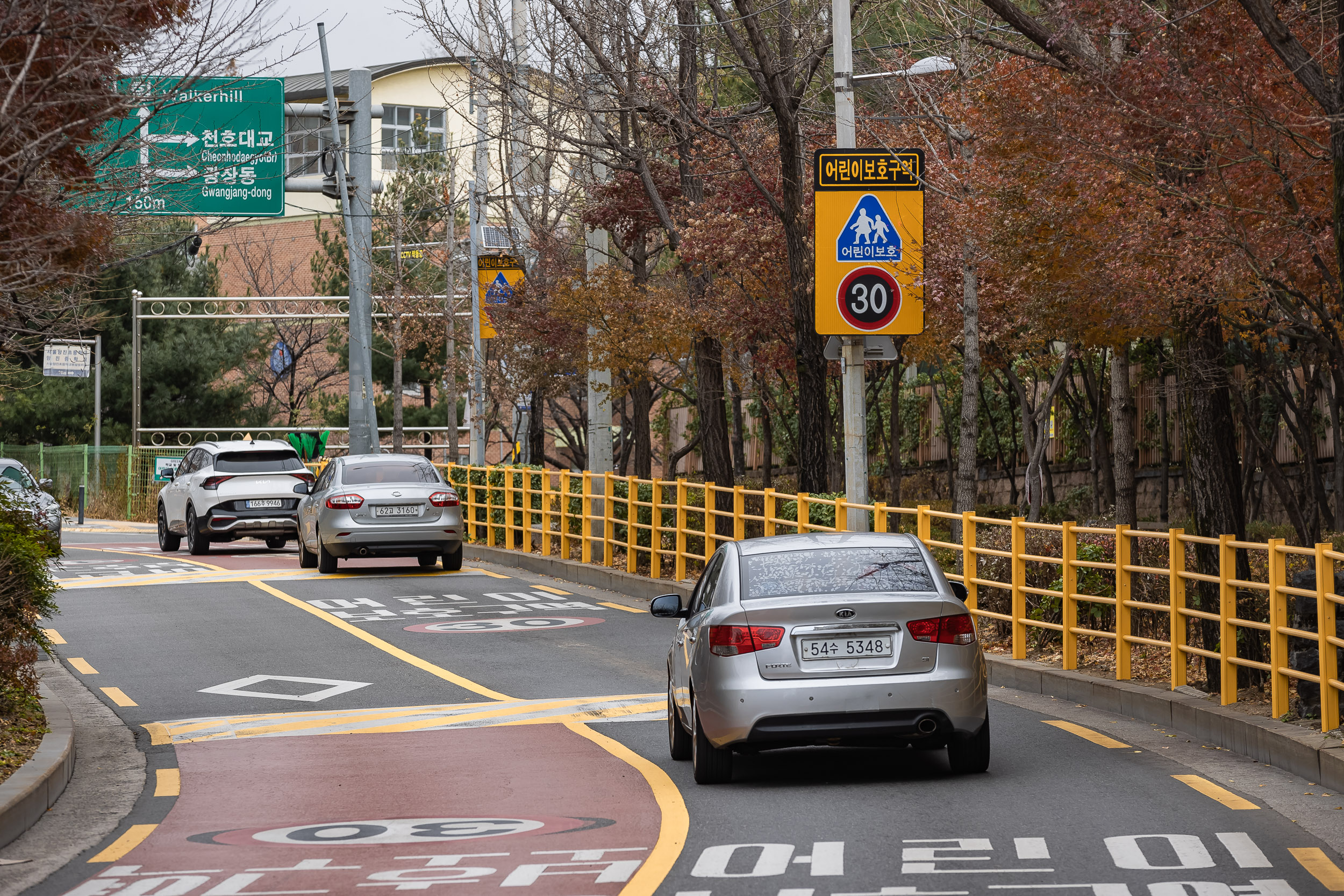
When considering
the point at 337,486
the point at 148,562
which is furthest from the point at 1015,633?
the point at 148,562

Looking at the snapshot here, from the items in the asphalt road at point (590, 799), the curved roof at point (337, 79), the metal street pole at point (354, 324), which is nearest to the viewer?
the asphalt road at point (590, 799)

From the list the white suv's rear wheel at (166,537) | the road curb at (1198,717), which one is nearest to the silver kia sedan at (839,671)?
the road curb at (1198,717)

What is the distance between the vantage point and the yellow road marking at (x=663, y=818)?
7.55 metres

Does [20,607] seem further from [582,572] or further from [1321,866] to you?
[582,572]

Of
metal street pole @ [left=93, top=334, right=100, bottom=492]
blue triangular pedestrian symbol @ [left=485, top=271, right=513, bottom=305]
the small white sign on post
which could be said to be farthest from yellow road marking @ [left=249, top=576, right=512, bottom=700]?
the small white sign on post

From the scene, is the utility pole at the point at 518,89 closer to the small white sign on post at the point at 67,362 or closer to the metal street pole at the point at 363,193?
the metal street pole at the point at 363,193

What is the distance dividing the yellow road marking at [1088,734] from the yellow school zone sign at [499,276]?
2179 centimetres

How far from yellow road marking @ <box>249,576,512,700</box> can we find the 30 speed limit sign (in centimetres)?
468

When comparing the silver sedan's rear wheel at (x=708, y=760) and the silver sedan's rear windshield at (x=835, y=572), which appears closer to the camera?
the silver sedan's rear wheel at (x=708, y=760)

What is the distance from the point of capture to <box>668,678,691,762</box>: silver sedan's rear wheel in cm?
1083

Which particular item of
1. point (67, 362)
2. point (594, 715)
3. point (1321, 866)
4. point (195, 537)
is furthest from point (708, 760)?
point (67, 362)

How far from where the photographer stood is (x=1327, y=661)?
33.0 feet

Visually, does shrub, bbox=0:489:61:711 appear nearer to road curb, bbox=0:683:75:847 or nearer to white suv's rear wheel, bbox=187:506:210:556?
road curb, bbox=0:683:75:847

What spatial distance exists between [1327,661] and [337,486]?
16.3 metres
